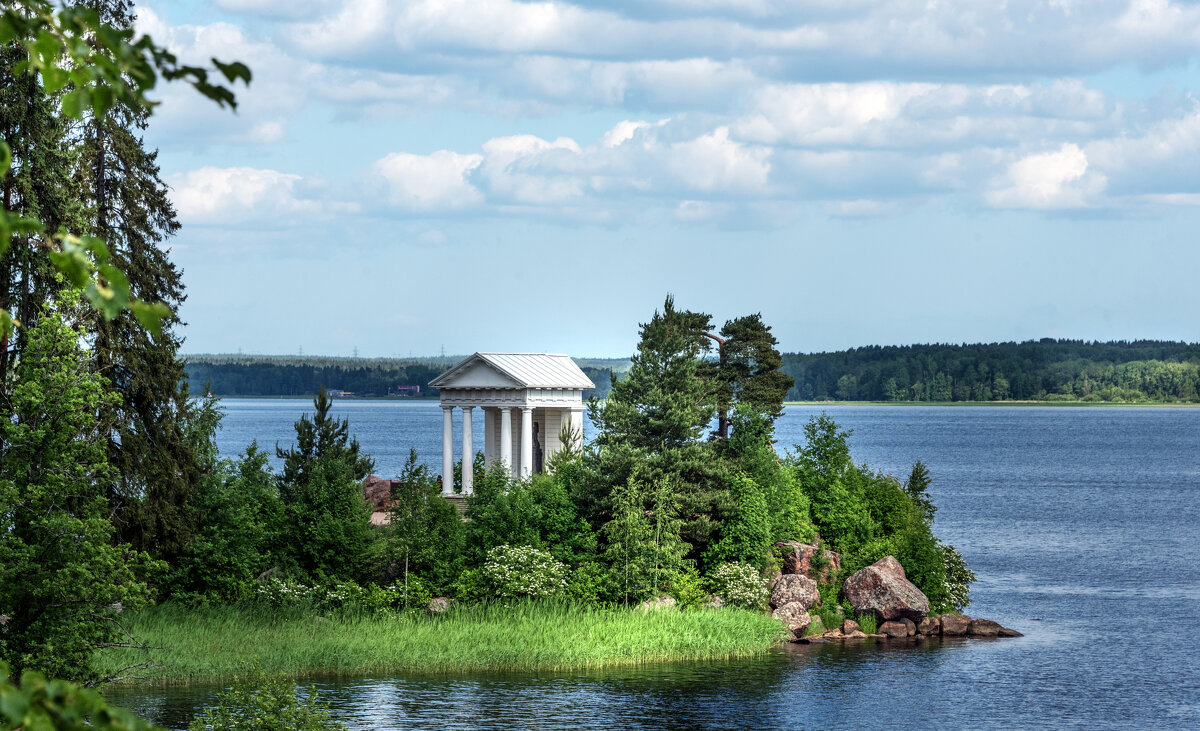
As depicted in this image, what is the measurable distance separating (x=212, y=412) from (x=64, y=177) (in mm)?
23987

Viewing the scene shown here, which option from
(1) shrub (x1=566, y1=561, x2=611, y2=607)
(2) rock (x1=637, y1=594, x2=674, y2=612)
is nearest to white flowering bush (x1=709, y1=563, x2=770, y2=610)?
(2) rock (x1=637, y1=594, x2=674, y2=612)

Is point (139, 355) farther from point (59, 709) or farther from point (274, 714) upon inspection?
point (59, 709)

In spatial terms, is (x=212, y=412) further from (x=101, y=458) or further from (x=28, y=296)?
(x=101, y=458)

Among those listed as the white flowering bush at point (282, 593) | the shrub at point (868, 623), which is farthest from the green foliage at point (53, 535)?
the shrub at point (868, 623)

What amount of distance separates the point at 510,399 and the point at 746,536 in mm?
12507

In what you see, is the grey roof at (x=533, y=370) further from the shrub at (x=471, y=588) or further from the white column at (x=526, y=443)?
the shrub at (x=471, y=588)

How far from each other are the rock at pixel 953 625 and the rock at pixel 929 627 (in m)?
0.20

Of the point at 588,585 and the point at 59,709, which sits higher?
the point at 59,709

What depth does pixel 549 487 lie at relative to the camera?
51.4 meters

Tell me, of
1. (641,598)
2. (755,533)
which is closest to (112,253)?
(641,598)

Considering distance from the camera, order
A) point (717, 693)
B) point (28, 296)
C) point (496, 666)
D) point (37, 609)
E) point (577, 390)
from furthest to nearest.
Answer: point (577, 390) < point (496, 666) < point (717, 693) < point (28, 296) < point (37, 609)

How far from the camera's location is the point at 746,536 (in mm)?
51625

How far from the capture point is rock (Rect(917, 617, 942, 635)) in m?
52.6

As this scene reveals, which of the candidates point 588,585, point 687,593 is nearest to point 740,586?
point 687,593
